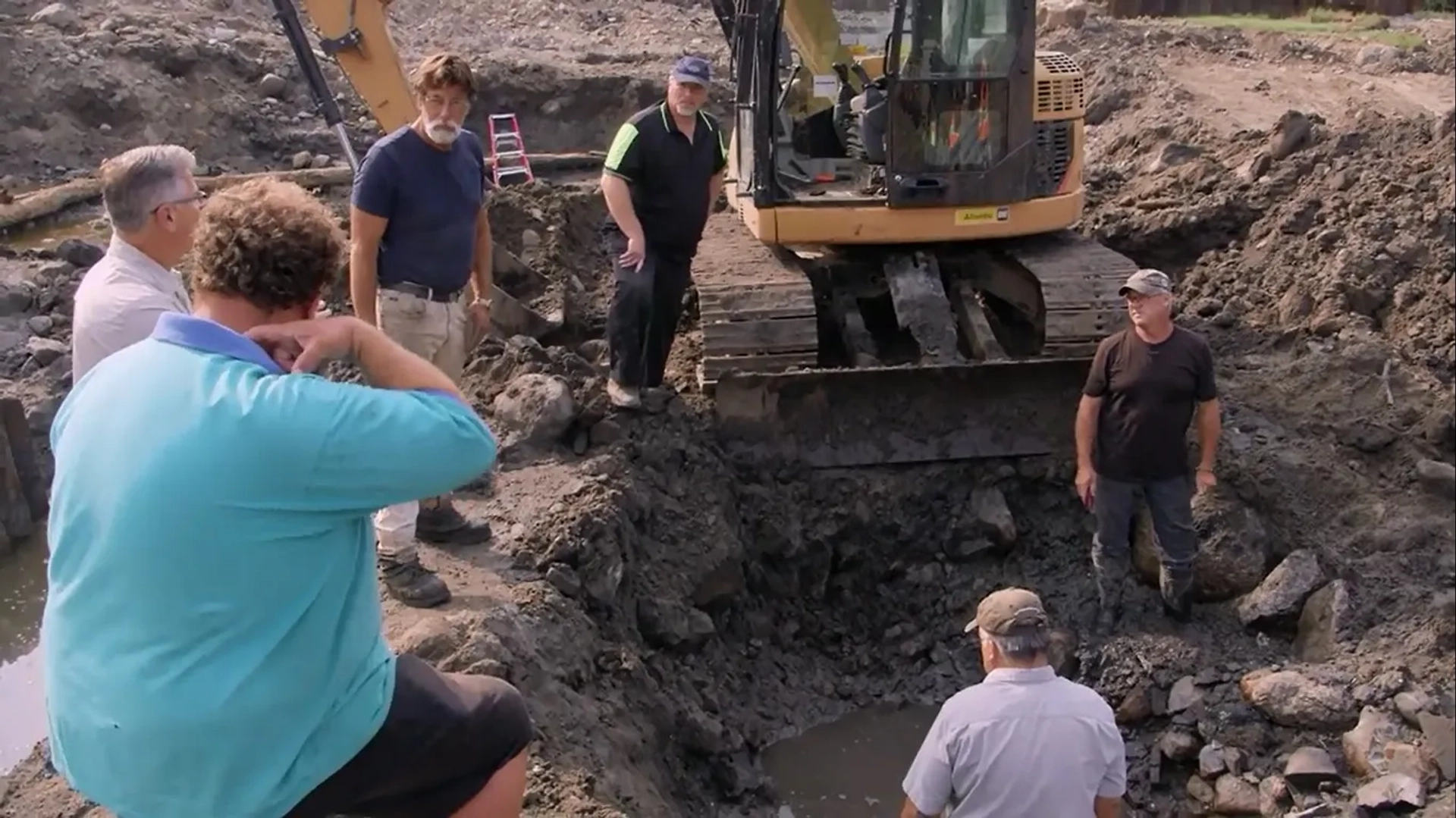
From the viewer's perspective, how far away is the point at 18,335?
29.7ft

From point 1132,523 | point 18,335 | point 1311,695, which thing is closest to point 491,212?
point 18,335

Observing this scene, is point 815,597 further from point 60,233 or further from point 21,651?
point 60,233

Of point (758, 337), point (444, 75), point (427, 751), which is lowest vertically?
point (758, 337)

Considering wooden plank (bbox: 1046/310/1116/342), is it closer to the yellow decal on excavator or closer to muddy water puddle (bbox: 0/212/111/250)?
the yellow decal on excavator

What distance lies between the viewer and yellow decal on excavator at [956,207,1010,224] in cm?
754

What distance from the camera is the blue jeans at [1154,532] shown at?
5.81 meters

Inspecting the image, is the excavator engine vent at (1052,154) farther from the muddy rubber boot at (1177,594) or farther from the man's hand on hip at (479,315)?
the man's hand on hip at (479,315)

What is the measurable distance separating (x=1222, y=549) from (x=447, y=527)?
350 centimetres

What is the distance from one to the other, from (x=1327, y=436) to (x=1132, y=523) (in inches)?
43.8

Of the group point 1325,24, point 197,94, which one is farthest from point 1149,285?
point 1325,24

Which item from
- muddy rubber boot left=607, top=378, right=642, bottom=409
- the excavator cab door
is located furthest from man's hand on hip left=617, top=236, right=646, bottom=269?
the excavator cab door

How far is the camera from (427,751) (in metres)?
2.74

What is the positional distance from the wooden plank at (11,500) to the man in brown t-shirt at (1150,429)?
18.7 ft

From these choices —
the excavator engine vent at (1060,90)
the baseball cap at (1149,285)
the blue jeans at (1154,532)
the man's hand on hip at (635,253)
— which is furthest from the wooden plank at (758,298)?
the baseball cap at (1149,285)
